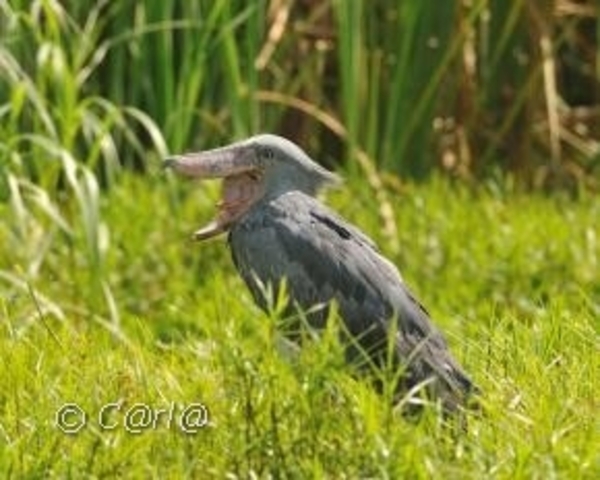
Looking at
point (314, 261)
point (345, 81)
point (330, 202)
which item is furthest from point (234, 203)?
point (345, 81)

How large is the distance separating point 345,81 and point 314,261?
3.07 meters

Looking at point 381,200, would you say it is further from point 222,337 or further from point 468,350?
point 222,337

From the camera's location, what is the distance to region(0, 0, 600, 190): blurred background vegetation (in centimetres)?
A: 682

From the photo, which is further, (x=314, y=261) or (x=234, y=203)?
(x=234, y=203)

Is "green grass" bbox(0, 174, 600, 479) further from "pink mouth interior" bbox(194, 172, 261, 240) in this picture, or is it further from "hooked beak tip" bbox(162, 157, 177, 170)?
"hooked beak tip" bbox(162, 157, 177, 170)

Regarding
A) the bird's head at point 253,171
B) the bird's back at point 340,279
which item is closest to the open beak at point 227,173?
the bird's head at point 253,171

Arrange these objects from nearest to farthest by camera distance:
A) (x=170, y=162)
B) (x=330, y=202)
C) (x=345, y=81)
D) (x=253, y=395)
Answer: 1. (x=253, y=395)
2. (x=170, y=162)
3. (x=330, y=202)
4. (x=345, y=81)

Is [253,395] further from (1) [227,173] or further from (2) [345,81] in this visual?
(2) [345,81]

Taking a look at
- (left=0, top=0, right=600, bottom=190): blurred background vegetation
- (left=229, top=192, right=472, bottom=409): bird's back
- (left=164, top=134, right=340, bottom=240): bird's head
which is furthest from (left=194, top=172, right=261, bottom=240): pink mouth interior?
(left=0, top=0, right=600, bottom=190): blurred background vegetation

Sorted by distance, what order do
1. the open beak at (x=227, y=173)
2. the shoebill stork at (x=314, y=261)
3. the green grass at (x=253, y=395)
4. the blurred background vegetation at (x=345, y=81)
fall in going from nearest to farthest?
the green grass at (x=253, y=395) < the shoebill stork at (x=314, y=261) < the open beak at (x=227, y=173) < the blurred background vegetation at (x=345, y=81)

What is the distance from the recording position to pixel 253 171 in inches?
176

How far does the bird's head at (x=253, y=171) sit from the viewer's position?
4441 mm

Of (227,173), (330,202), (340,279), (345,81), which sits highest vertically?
(227,173)

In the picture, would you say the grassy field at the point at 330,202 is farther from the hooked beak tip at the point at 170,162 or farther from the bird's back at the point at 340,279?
the hooked beak tip at the point at 170,162
